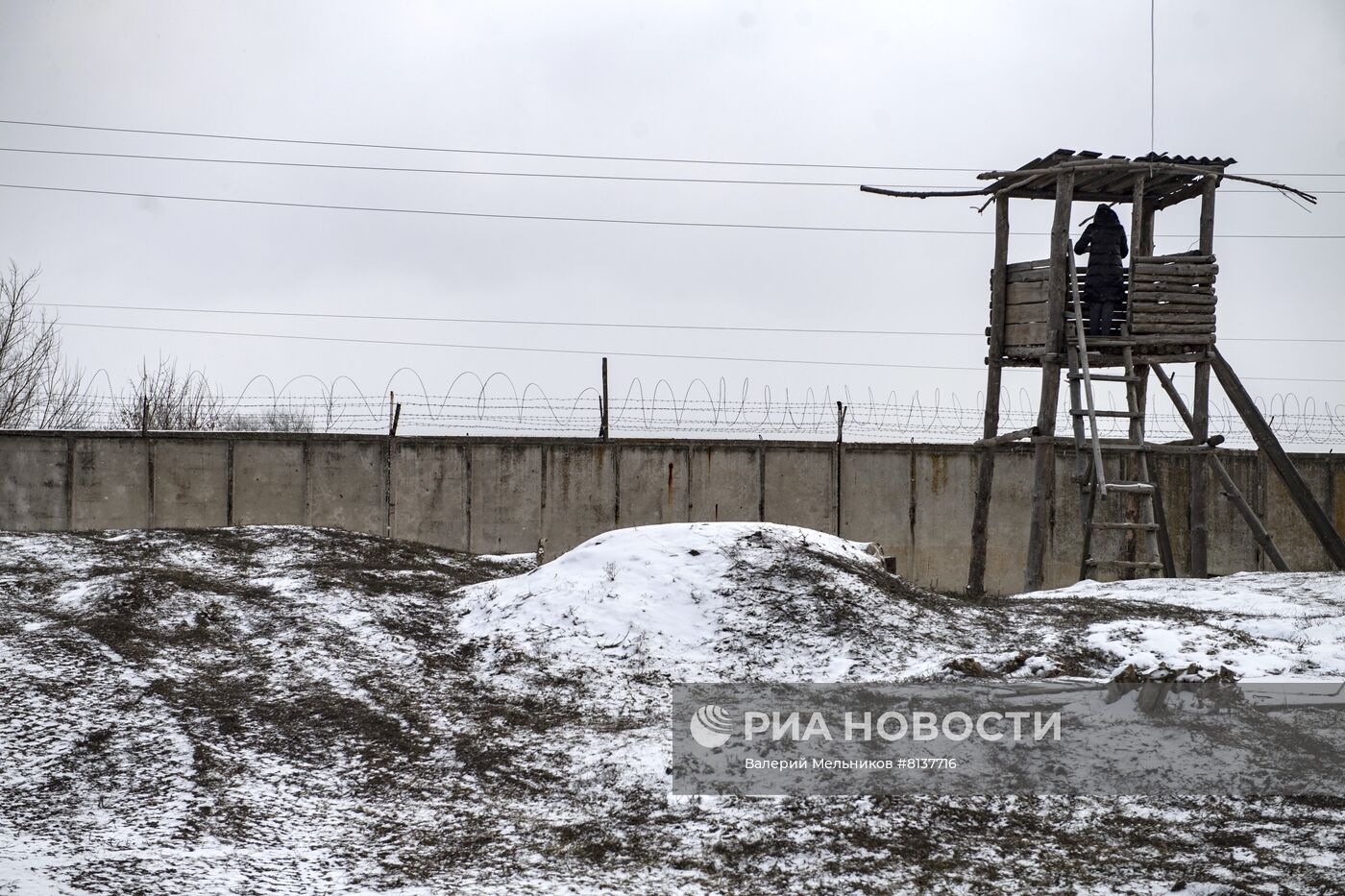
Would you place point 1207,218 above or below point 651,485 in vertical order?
above

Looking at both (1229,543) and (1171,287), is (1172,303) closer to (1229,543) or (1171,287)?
(1171,287)

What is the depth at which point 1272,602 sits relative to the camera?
820 centimetres

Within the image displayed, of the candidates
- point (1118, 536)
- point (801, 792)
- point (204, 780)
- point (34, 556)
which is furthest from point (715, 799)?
point (1118, 536)

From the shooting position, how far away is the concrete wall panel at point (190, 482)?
13.3m

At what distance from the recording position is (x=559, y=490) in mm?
13688

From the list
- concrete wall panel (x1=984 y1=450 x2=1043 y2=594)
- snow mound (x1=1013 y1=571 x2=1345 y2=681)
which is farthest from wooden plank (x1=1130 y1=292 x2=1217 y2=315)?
concrete wall panel (x1=984 y1=450 x2=1043 y2=594)

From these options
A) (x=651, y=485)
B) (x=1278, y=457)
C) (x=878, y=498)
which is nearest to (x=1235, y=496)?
(x=1278, y=457)

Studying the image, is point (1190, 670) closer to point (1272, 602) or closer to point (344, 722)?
→ point (1272, 602)

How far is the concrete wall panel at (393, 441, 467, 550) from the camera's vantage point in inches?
532

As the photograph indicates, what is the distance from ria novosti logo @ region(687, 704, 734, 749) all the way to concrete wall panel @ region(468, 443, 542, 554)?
307 inches

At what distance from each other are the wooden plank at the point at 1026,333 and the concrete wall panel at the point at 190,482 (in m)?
A: 9.99

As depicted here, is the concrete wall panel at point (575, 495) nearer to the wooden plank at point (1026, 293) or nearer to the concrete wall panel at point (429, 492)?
the concrete wall panel at point (429, 492)

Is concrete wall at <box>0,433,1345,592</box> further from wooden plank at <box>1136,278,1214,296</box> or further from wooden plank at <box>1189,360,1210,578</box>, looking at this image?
wooden plank at <box>1136,278,1214,296</box>

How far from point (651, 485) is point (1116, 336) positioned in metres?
6.07
